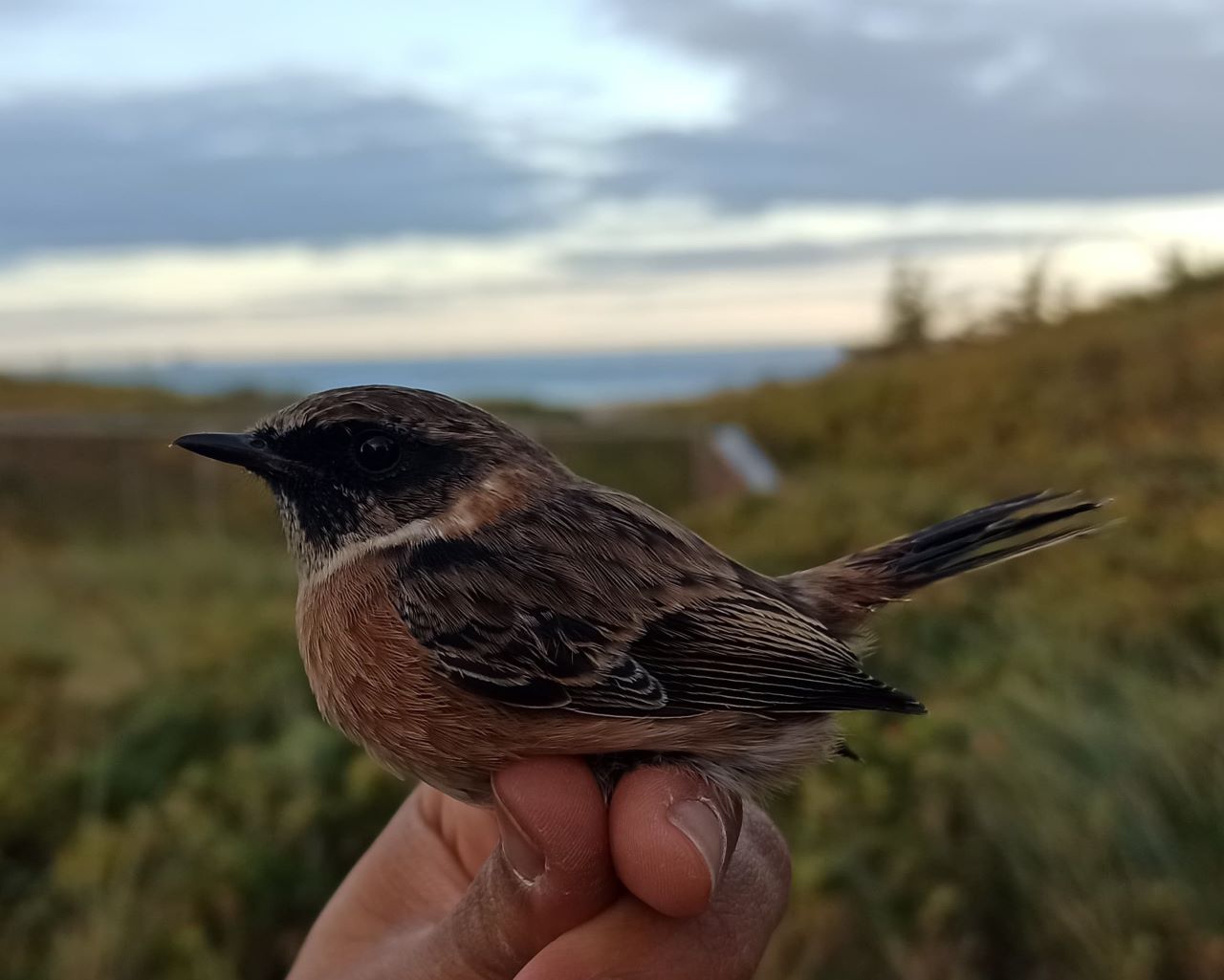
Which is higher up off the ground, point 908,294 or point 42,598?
point 908,294

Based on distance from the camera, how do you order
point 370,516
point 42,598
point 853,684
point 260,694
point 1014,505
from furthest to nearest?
point 42,598
point 260,694
point 1014,505
point 370,516
point 853,684

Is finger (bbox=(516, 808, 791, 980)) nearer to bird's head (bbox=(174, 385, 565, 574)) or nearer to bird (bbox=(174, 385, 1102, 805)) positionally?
bird (bbox=(174, 385, 1102, 805))

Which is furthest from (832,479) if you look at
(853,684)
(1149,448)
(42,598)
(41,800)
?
(853,684)

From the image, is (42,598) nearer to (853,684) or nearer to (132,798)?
(132,798)

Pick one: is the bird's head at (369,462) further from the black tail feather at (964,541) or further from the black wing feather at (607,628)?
the black tail feather at (964,541)

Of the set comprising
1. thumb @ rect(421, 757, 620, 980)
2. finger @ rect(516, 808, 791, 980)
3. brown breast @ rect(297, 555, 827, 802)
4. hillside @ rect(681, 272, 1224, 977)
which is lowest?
hillside @ rect(681, 272, 1224, 977)

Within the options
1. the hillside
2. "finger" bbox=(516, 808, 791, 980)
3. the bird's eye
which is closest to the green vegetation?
the hillside

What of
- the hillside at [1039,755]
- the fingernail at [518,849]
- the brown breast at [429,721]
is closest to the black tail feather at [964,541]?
the hillside at [1039,755]
